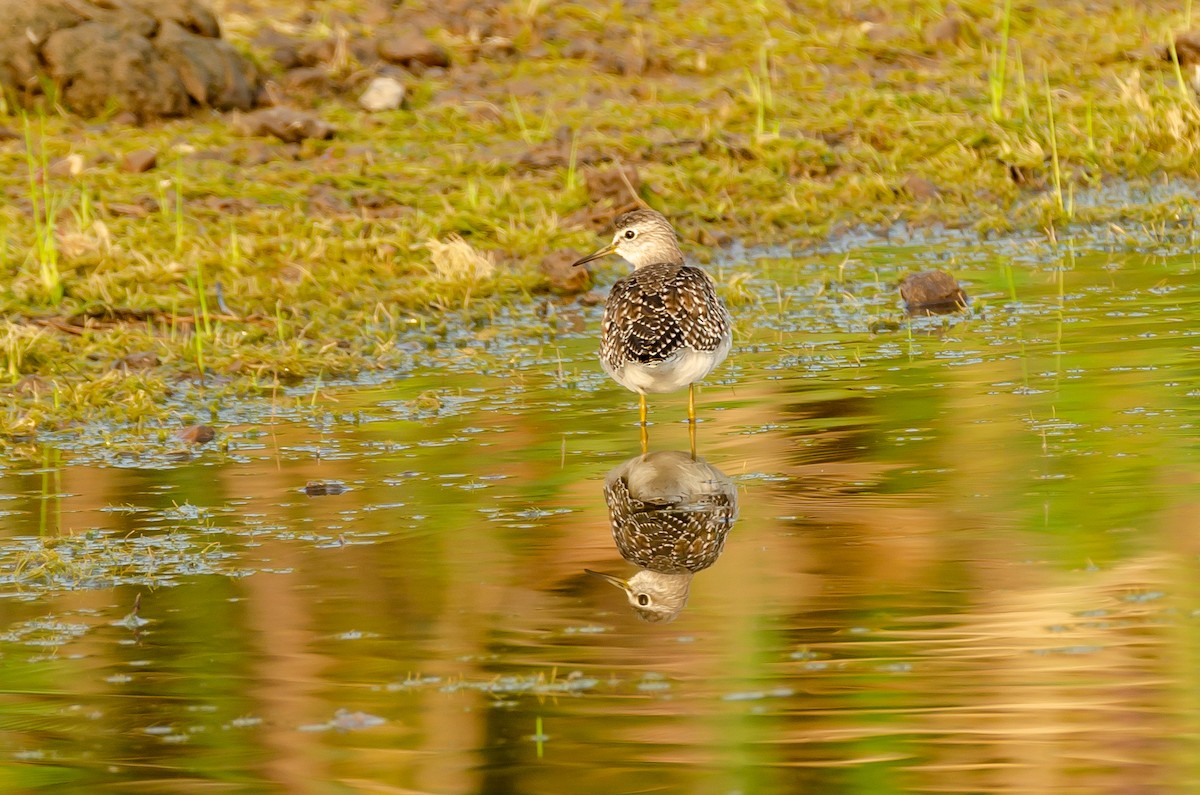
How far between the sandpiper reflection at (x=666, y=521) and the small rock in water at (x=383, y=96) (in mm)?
7112

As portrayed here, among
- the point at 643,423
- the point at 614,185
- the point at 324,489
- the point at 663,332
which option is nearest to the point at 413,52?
the point at 614,185

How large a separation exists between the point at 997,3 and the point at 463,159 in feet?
19.4

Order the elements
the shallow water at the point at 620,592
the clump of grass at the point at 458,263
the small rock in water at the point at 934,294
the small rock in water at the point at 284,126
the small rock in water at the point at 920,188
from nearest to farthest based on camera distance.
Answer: the shallow water at the point at 620,592, the small rock in water at the point at 934,294, the clump of grass at the point at 458,263, the small rock in water at the point at 920,188, the small rock in water at the point at 284,126

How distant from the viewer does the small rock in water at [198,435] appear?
7988 mm

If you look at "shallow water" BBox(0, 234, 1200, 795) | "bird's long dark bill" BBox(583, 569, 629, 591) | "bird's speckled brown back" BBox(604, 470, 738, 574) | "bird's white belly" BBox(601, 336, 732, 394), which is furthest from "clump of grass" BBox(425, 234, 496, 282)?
"bird's long dark bill" BBox(583, 569, 629, 591)

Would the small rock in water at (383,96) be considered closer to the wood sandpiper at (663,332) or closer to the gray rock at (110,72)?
the gray rock at (110,72)

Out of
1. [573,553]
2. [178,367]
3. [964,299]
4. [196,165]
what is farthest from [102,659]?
[196,165]

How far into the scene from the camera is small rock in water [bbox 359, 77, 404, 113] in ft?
45.7

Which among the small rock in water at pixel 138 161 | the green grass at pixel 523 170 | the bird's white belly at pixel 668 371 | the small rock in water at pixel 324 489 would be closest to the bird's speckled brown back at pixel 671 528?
the bird's white belly at pixel 668 371

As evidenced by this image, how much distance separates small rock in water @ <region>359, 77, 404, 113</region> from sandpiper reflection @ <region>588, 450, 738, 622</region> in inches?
280

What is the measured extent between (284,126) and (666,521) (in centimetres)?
747

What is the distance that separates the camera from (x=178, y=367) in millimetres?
9383

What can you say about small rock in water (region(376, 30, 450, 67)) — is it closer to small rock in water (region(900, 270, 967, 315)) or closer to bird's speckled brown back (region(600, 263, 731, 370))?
small rock in water (region(900, 270, 967, 315))

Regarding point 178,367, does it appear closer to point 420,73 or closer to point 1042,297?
point 1042,297
